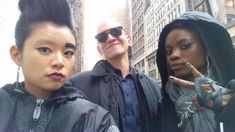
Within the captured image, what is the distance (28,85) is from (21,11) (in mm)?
475

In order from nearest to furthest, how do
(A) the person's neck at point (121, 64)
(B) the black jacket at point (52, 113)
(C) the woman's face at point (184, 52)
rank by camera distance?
(B) the black jacket at point (52, 113), (C) the woman's face at point (184, 52), (A) the person's neck at point (121, 64)

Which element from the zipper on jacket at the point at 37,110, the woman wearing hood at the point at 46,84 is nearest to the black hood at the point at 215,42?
the woman wearing hood at the point at 46,84

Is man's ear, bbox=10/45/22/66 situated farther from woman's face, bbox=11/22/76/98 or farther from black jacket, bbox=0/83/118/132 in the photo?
black jacket, bbox=0/83/118/132

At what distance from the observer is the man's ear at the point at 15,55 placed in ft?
6.08

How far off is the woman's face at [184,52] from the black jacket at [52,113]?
81 centimetres

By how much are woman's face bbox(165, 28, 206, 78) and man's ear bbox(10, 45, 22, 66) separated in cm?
111

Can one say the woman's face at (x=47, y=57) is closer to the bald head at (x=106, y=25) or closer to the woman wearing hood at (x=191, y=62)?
the woman wearing hood at (x=191, y=62)

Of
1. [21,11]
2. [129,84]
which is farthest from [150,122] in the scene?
[21,11]

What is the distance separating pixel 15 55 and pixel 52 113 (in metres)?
0.48

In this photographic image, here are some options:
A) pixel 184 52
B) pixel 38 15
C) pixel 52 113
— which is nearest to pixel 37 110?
pixel 52 113

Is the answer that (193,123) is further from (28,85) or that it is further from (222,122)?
(28,85)

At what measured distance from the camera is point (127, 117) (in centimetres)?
277

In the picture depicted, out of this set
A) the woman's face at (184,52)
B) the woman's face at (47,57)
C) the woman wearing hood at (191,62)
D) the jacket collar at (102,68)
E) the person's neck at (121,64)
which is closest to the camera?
the woman's face at (47,57)

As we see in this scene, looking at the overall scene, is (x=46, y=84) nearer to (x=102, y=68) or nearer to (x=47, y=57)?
(x=47, y=57)
